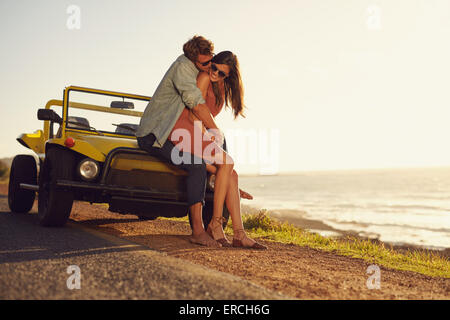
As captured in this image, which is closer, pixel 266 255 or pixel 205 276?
pixel 205 276

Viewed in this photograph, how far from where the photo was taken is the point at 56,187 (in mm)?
4840

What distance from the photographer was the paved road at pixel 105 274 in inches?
99.5

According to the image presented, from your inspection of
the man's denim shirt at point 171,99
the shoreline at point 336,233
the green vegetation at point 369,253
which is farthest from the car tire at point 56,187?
the shoreline at point 336,233

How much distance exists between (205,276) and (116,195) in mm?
2162

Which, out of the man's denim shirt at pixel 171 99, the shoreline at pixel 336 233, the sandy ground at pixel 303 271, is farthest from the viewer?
the shoreline at pixel 336 233

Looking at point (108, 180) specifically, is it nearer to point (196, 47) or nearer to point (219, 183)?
point (219, 183)

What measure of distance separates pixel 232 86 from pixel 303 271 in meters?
2.18

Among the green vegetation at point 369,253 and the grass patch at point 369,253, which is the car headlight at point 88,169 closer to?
the green vegetation at point 369,253

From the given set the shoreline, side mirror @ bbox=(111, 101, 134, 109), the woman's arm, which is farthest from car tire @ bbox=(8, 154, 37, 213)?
the shoreline

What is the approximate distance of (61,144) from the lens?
4941 millimetres

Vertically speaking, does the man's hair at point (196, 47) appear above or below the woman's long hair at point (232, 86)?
above
